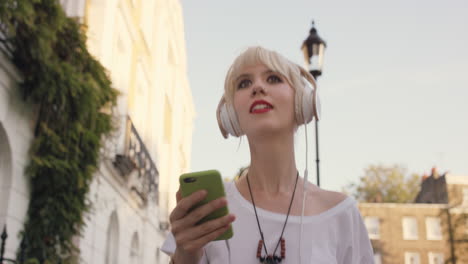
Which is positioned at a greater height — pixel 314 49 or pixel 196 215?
pixel 314 49

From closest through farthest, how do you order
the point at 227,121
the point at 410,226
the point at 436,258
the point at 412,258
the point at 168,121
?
the point at 227,121 < the point at 168,121 < the point at 436,258 < the point at 412,258 < the point at 410,226

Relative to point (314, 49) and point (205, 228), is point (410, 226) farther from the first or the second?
point (205, 228)

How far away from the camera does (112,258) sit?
14422 mm

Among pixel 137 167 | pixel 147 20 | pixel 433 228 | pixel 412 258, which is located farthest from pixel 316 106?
pixel 433 228

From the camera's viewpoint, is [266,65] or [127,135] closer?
[266,65]

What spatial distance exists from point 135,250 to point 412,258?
32824 millimetres

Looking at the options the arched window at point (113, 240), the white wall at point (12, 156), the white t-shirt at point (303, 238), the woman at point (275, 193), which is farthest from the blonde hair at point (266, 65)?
the arched window at point (113, 240)

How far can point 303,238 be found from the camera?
214cm

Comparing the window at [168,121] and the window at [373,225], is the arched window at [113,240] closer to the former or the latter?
the window at [168,121]

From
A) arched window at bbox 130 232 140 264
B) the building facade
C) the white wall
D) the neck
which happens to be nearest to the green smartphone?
the neck

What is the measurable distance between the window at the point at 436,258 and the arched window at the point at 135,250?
108 feet

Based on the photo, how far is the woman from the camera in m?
2.14

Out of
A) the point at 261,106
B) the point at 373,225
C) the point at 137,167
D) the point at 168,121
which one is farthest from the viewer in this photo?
the point at 373,225

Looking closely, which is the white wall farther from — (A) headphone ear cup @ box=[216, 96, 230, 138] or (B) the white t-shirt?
(B) the white t-shirt
